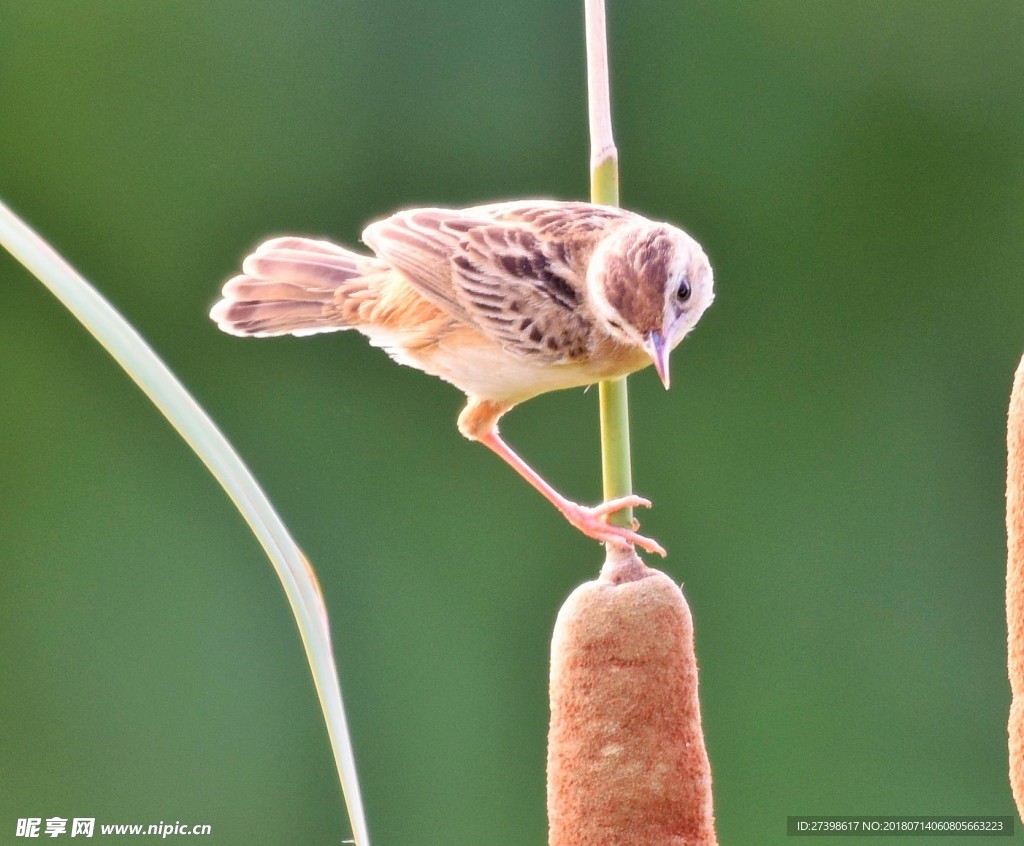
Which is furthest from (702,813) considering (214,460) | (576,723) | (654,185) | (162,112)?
(162,112)

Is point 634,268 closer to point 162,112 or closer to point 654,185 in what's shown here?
point 654,185

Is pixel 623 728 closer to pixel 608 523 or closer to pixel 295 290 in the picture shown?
pixel 608 523

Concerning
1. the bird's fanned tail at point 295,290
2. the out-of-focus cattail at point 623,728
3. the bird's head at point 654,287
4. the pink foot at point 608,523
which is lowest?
the out-of-focus cattail at point 623,728

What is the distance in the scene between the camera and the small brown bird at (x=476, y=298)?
106 cm

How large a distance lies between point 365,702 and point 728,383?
621mm

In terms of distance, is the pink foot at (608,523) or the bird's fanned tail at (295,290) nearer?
the pink foot at (608,523)

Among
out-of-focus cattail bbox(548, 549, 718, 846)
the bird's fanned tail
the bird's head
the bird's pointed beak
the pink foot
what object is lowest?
out-of-focus cattail bbox(548, 549, 718, 846)

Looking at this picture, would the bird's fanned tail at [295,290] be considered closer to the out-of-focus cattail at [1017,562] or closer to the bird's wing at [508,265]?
the bird's wing at [508,265]

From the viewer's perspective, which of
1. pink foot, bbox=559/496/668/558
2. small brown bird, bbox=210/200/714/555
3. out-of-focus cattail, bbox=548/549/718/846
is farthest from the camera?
small brown bird, bbox=210/200/714/555

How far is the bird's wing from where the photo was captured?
108 cm

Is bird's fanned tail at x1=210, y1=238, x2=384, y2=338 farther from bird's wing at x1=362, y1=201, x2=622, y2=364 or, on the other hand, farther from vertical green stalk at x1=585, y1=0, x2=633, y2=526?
vertical green stalk at x1=585, y1=0, x2=633, y2=526

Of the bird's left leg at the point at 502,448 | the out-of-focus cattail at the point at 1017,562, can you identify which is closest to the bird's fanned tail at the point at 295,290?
the bird's left leg at the point at 502,448

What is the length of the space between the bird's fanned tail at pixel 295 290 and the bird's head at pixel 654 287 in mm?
268

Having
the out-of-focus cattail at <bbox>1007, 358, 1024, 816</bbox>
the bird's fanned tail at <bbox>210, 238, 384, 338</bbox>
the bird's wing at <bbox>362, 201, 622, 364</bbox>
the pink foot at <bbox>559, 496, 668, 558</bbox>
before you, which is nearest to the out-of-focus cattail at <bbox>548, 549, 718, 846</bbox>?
the pink foot at <bbox>559, 496, 668, 558</bbox>
